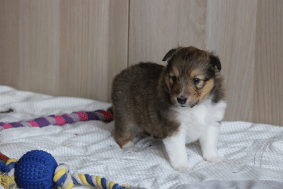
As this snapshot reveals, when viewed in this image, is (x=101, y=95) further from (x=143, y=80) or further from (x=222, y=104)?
(x=222, y=104)

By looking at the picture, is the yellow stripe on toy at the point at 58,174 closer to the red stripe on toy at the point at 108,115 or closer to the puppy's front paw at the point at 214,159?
the puppy's front paw at the point at 214,159

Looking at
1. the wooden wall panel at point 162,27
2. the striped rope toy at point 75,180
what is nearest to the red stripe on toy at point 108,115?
the wooden wall panel at point 162,27

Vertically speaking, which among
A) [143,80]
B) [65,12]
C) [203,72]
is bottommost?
[143,80]

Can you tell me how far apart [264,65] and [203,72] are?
3.62ft

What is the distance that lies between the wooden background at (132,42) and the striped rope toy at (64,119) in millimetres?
569

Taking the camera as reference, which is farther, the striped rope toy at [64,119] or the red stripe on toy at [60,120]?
the red stripe on toy at [60,120]

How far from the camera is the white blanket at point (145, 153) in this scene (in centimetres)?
187

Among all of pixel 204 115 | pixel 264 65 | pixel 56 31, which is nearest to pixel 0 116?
pixel 56 31

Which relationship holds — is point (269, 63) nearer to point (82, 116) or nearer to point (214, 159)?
point (214, 159)

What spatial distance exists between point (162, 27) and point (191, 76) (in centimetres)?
131

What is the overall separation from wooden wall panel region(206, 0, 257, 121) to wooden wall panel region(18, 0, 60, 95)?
1.94 metres

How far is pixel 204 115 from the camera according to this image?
2135 millimetres

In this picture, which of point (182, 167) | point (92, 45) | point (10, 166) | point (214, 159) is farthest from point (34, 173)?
point (92, 45)

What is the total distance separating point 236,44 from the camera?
2.88 m
